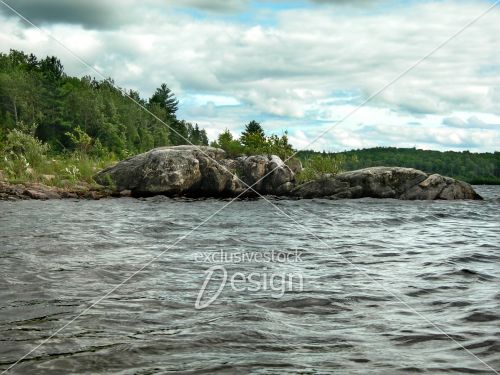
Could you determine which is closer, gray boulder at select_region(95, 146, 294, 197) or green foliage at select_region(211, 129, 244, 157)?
gray boulder at select_region(95, 146, 294, 197)

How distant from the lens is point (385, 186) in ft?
94.6

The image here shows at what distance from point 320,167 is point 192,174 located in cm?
753

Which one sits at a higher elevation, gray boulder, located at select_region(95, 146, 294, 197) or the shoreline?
gray boulder, located at select_region(95, 146, 294, 197)

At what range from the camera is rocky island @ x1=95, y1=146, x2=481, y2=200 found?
2658cm

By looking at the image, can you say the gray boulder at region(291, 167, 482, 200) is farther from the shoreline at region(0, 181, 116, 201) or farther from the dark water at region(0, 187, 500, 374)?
the dark water at region(0, 187, 500, 374)

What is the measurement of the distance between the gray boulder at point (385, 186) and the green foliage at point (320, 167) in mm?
851

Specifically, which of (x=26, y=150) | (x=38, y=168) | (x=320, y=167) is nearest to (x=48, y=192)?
(x=38, y=168)

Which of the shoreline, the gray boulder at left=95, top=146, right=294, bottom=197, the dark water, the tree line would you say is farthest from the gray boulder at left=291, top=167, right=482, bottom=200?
the tree line

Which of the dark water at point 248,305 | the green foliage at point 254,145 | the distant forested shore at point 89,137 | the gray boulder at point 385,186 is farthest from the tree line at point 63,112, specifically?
the dark water at point 248,305

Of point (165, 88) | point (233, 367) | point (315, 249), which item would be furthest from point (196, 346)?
point (165, 88)

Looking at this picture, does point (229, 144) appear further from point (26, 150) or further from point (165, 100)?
point (165, 100)

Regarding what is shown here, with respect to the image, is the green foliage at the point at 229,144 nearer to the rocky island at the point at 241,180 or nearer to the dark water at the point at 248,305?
the rocky island at the point at 241,180

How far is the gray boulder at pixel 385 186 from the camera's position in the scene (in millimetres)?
28547

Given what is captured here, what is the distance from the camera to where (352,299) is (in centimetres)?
622
